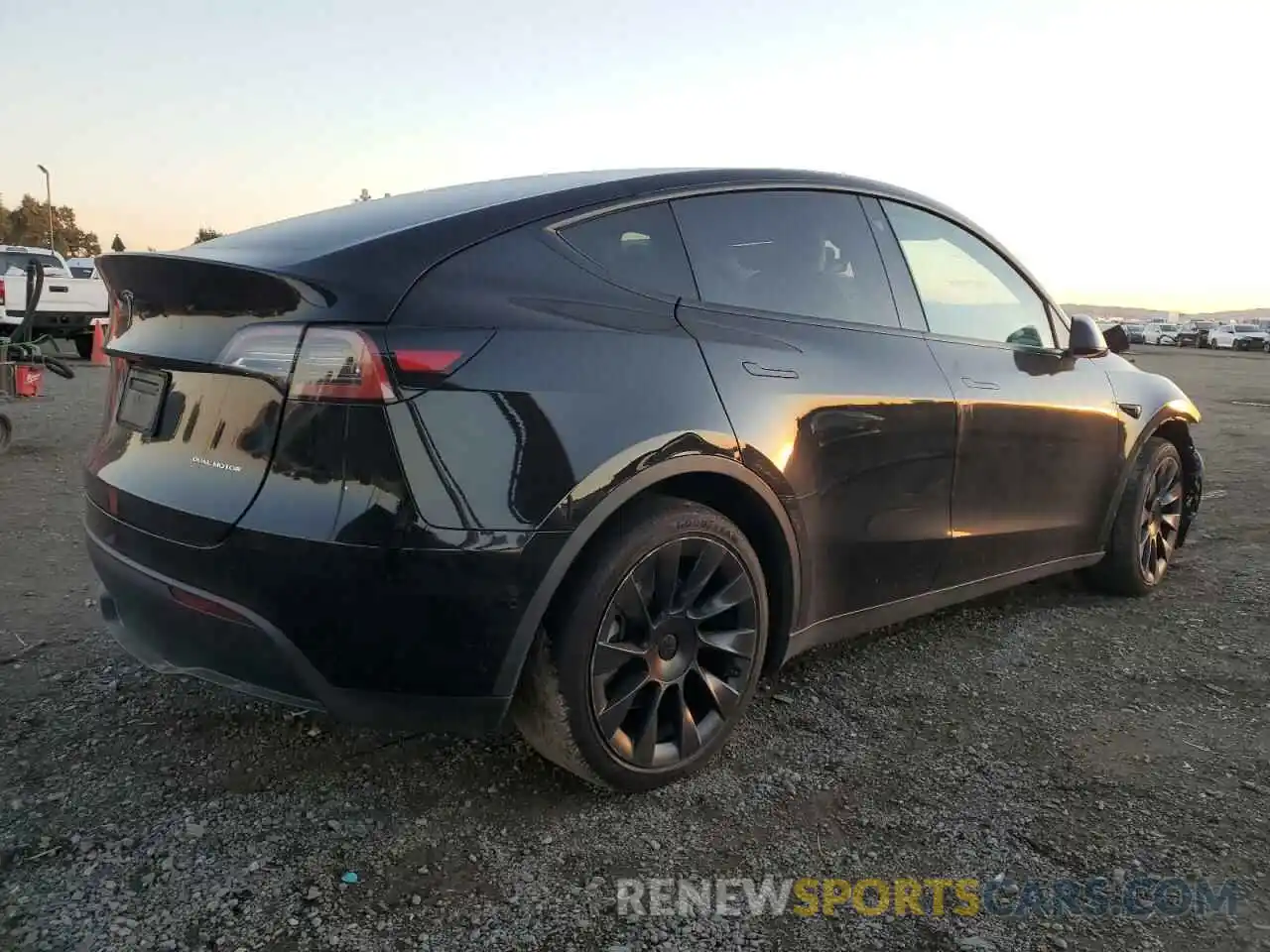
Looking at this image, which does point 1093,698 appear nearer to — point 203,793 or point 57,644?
point 203,793

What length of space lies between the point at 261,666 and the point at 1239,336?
67.4 meters

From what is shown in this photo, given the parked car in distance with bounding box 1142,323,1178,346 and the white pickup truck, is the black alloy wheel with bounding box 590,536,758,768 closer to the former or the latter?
the white pickup truck

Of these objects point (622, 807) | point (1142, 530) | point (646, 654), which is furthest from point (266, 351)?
point (1142, 530)

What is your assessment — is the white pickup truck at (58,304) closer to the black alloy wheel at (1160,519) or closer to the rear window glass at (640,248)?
the rear window glass at (640,248)

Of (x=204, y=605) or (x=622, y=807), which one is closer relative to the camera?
(x=204, y=605)

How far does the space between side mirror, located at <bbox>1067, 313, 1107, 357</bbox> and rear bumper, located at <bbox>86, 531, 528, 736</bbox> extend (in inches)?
114

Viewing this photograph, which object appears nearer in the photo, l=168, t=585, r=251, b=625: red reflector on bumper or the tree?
l=168, t=585, r=251, b=625: red reflector on bumper

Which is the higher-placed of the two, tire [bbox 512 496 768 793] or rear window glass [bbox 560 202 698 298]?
rear window glass [bbox 560 202 698 298]

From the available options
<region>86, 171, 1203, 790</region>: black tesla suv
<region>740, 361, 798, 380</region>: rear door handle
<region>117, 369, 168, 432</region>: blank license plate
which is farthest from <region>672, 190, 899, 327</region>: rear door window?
<region>117, 369, 168, 432</region>: blank license plate

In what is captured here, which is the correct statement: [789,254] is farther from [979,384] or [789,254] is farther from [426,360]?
[426,360]

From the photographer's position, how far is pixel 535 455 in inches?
86.0

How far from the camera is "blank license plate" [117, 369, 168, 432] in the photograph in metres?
2.41

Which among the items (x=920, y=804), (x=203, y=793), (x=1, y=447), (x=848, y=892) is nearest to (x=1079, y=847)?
(x=920, y=804)

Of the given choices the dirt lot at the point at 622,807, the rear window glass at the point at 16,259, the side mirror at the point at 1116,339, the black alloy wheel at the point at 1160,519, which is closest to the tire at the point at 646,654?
the dirt lot at the point at 622,807
